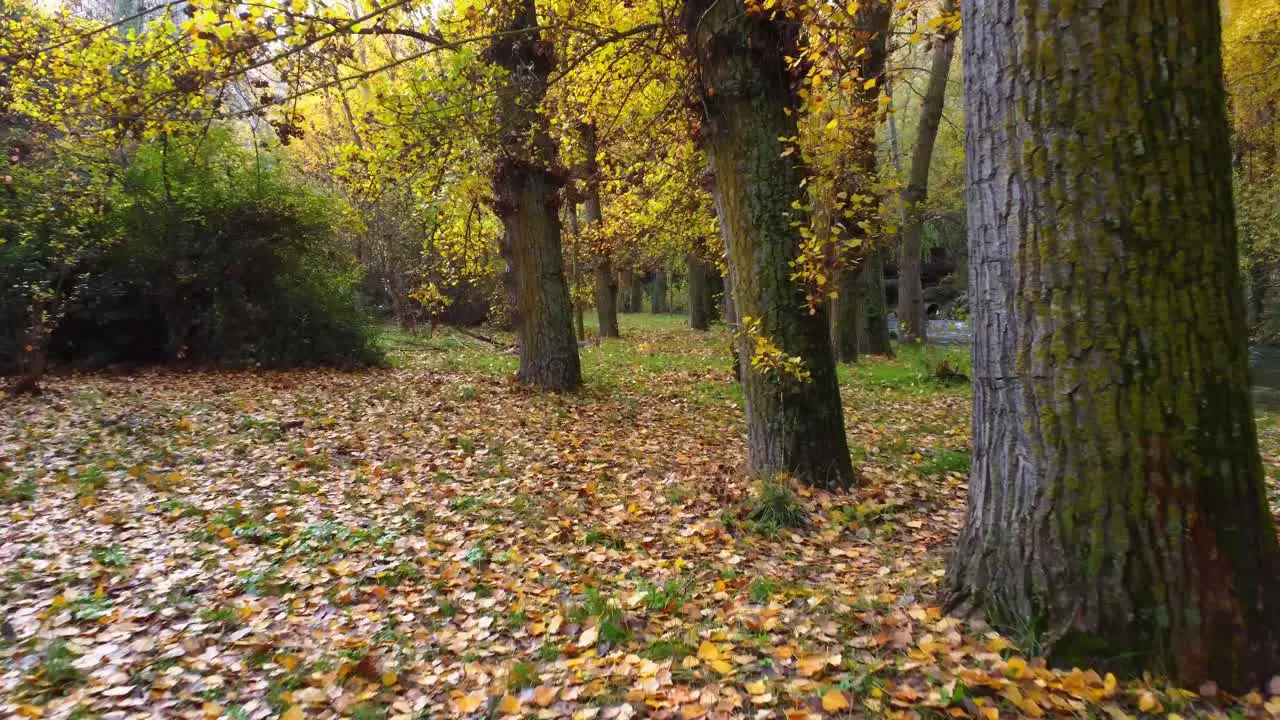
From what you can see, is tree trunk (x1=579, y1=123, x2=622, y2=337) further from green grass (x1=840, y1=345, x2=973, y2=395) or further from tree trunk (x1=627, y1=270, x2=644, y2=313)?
tree trunk (x1=627, y1=270, x2=644, y2=313)

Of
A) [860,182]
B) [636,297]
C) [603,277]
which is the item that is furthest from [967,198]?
[636,297]

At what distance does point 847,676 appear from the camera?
112 inches

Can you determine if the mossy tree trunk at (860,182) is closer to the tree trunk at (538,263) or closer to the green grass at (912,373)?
the green grass at (912,373)

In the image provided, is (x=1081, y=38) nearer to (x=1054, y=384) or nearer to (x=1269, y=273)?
(x=1054, y=384)

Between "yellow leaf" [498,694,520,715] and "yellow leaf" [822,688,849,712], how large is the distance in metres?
1.23

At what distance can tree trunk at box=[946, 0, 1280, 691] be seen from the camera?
2523mm

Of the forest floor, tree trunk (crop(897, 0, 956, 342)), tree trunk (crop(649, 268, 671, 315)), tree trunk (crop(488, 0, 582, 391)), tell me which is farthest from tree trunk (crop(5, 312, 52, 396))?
tree trunk (crop(649, 268, 671, 315))

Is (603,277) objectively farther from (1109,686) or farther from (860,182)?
(1109,686)

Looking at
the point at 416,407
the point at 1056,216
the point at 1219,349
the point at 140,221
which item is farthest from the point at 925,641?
the point at 140,221

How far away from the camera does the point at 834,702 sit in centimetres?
263

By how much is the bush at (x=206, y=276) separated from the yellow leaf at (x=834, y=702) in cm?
1221

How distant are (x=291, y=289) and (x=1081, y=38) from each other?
13.2 m

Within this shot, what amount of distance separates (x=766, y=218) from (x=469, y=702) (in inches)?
149

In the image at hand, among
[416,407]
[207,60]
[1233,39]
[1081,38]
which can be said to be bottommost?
[416,407]
